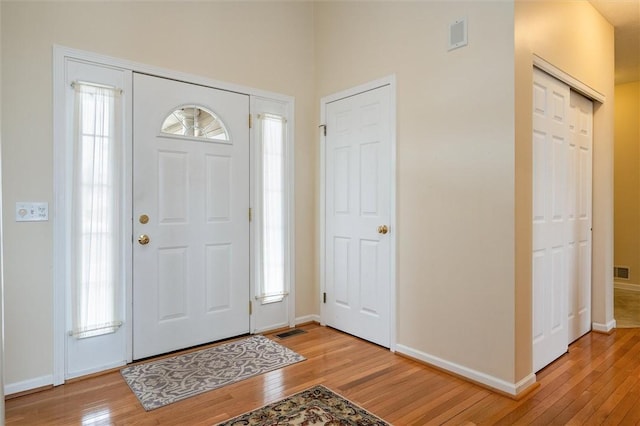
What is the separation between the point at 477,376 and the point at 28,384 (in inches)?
115

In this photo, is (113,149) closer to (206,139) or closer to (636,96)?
(206,139)

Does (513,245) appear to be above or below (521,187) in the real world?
below

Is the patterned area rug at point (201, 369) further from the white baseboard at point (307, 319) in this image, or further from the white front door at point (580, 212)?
the white front door at point (580, 212)

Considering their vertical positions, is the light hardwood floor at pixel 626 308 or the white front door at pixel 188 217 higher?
the white front door at pixel 188 217

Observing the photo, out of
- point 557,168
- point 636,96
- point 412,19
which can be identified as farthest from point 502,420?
point 636,96

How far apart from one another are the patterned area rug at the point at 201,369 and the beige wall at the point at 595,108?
1.75 meters

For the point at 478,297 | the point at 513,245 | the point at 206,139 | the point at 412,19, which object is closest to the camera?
the point at 513,245

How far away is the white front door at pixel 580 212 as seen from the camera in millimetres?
3266

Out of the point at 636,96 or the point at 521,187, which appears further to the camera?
the point at 636,96

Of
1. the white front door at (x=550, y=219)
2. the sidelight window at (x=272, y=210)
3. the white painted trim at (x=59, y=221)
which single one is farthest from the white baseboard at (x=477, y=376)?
the white painted trim at (x=59, y=221)

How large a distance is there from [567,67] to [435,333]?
2305 mm

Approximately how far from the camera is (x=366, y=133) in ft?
11.1

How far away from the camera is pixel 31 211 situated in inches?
98.8

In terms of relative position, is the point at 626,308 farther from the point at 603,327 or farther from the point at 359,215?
the point at 359,215
